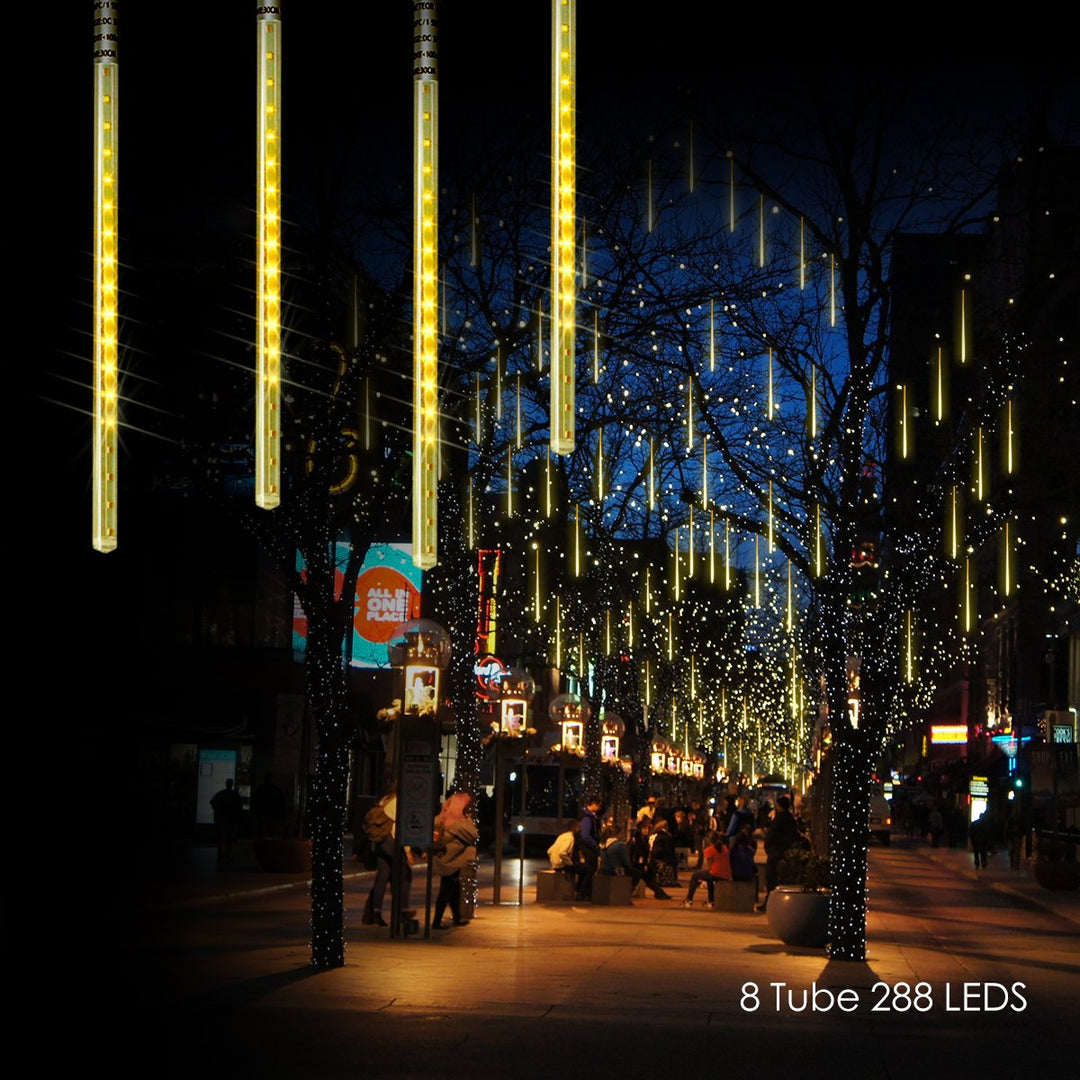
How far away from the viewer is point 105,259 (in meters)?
13.8

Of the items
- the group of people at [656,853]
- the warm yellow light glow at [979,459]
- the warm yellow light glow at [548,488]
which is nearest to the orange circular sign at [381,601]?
the warm yellow light glow at [548,488]

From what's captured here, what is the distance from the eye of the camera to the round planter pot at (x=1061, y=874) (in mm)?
41281

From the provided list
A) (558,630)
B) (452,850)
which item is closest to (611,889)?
(452,850)

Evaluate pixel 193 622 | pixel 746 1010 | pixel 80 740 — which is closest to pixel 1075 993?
pixel 746 1010

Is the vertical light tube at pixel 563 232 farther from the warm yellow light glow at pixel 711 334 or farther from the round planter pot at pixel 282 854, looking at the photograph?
Answer: the round planter pot at pixel 282 854

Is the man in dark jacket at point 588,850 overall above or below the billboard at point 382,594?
below

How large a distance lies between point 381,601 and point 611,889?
25118 mm

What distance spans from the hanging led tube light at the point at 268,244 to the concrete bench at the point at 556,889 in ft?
60.5

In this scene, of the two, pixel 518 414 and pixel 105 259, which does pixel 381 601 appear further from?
pixel 105 259

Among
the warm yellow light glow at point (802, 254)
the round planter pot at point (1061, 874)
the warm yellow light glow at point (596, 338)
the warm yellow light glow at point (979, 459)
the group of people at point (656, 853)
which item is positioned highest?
the warm yellow light glow at point (802, 254)

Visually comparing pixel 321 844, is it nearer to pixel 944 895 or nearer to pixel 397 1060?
pixel 397 1060

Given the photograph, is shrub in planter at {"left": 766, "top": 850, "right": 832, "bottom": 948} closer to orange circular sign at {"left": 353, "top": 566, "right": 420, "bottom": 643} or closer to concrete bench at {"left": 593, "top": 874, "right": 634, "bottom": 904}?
concrete bench at {"left": 593, "top": 874, "right": 634, "bottom": 904}

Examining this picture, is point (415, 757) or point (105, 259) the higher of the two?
point (105, 259)

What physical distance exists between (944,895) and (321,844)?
2350cm
